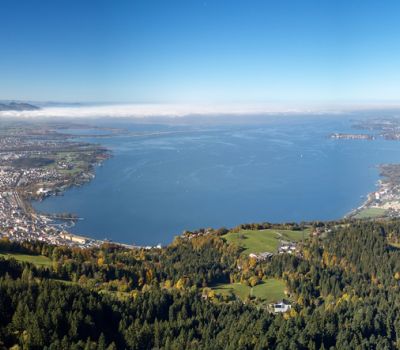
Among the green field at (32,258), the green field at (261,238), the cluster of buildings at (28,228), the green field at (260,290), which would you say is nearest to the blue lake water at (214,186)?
the cluster of buildings at (28,228)

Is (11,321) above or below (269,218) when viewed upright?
above

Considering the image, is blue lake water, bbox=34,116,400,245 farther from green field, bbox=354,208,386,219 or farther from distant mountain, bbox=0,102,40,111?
distant mountain, bbox=0,102,40,111

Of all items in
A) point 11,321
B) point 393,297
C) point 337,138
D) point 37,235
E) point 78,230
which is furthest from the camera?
point 337,138

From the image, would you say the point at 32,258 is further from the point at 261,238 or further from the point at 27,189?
the point at 27,189

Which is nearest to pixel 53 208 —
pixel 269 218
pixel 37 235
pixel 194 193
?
pixel 37 235

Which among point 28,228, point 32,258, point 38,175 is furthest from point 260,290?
point 38,175

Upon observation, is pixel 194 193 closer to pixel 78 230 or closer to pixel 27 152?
pixel 78 230
